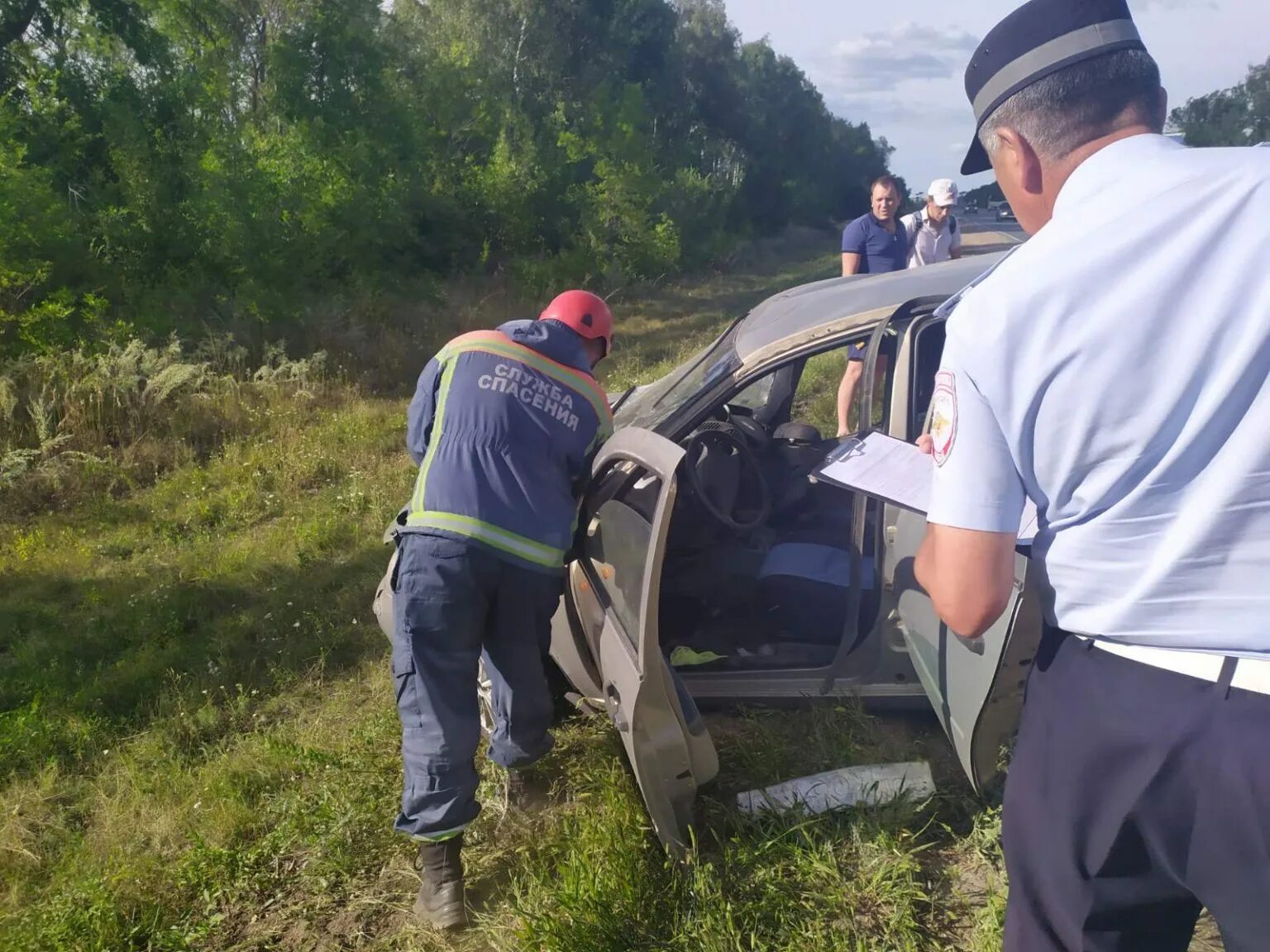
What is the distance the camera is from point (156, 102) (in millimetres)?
11297

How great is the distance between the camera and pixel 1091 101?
1151 mm

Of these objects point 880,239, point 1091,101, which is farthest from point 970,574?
point 880,239

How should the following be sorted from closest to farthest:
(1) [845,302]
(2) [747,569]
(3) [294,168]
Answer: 1. (1) [845,302]
2. (2) [747,569]
3. (3) [294,168]

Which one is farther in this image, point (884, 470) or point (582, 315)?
point (582, 315)

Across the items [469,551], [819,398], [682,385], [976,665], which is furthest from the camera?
[819,398]

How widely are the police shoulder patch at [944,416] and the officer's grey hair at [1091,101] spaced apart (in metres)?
0.35

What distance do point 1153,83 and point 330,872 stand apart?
2936 millimetres

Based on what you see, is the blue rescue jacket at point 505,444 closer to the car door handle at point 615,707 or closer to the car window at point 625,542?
the car window at point 625,542

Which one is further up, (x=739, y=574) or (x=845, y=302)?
(x=845, y=302)

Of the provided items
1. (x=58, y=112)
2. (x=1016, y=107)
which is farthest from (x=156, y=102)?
(x=1016, y=107)

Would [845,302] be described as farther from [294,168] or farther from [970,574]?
[294,168]

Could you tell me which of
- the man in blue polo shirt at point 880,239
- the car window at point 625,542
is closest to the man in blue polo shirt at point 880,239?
the man in blue polo shirt at point 880,239

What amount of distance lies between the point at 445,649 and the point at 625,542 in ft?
2.04

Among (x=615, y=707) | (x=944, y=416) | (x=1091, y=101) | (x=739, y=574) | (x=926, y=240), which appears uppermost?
(x=926, y=240)
